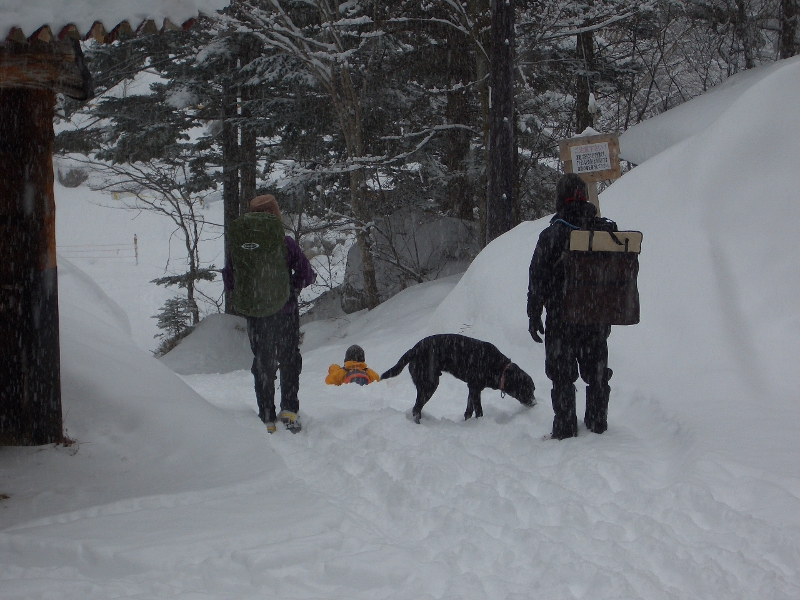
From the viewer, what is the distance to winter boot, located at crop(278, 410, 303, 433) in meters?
5.41

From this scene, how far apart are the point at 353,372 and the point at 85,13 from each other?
5.89 metres

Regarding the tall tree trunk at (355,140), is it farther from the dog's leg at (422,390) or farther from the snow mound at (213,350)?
the dog's leg at (422,390)

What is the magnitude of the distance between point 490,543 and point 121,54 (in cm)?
1626

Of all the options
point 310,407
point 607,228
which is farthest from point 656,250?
point 310,407

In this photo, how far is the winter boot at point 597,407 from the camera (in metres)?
4.70

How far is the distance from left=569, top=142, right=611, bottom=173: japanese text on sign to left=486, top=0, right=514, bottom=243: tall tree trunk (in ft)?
8.63

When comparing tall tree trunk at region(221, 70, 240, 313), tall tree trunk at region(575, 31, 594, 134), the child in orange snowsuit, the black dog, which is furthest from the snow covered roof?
tall tree trunk at region(221, 70, 240, 313)

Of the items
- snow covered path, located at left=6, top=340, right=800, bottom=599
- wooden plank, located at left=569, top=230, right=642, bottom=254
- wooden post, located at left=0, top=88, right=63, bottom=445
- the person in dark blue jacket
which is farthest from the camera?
the person in dark blue jacket

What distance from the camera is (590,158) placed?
7148 mm

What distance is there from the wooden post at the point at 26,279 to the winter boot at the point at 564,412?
3.19 metres

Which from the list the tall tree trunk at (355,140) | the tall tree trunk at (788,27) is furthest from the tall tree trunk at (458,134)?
the tall tree trunk at (788,27)

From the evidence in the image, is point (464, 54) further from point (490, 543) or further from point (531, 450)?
point (490, 543)

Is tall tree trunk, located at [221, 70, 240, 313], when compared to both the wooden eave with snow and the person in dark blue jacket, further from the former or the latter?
the wooden eave with snow

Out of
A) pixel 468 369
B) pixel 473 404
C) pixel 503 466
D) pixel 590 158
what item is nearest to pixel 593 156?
pixel 590 158
